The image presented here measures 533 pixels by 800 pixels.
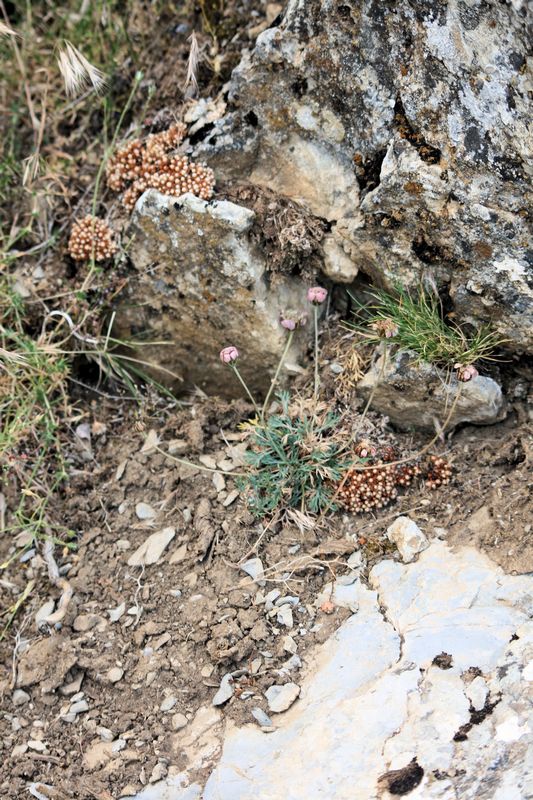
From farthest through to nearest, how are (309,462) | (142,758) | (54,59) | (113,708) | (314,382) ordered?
1. (54,59)
2. (314,382)
3. (309,462)
4. (113,708)
5. (142,758)

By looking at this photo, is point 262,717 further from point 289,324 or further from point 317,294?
point 317,294

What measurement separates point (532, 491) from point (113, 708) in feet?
7.34

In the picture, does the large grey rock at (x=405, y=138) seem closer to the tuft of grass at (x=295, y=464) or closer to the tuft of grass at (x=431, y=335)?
the tuft of grass at (x=431, y=335)

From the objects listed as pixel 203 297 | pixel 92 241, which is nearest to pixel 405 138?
pixel 203 297

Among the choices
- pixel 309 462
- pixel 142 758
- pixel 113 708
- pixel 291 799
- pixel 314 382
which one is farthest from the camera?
pixel 314 382

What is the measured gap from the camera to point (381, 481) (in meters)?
4.07

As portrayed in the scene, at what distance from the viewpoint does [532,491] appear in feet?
12.6

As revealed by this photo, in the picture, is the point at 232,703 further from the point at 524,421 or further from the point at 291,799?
the point at 524,421

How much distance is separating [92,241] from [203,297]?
77 cm

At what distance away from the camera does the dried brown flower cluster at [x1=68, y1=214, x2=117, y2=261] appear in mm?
4750

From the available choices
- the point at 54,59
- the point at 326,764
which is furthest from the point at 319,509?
the point at 54,59

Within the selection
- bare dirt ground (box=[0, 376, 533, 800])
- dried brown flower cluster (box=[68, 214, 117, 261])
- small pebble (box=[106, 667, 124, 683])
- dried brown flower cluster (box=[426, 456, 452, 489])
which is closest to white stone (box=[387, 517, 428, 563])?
bare dirt ground (box=[0, 376, 533, 800])

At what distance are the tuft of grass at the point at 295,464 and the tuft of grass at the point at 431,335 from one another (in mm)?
563

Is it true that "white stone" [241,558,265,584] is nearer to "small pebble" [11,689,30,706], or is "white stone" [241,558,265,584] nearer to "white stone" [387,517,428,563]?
"white stone" [387,517,428,563]
